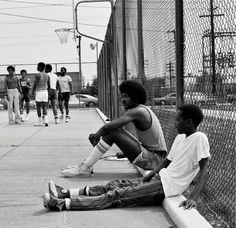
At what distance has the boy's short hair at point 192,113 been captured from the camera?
14.2 ft

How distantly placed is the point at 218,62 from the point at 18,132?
32.0ft

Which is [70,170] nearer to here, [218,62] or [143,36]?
[143,36]

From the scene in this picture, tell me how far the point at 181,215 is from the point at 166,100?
8.50ft

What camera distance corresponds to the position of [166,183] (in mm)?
4609

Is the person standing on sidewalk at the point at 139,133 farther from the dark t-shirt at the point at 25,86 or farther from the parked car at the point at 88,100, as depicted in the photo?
the parked car at the point at 88,100

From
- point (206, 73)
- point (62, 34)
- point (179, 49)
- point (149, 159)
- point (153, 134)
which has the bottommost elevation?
point (149, 159)

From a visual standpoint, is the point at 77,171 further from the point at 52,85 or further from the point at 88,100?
the point at 88,100

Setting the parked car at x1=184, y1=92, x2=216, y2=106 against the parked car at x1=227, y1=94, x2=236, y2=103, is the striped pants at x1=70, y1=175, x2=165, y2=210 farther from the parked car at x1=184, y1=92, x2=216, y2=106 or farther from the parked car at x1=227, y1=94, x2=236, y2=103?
the parked car at x1=227, y1=94, x2=236, y2=103

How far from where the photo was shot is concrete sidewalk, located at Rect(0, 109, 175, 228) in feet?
14.6

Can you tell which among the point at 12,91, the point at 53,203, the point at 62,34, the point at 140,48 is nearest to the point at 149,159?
the point at 53,203

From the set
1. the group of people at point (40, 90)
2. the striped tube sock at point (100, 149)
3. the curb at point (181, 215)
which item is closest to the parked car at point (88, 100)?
the group of people at point (40, 90)

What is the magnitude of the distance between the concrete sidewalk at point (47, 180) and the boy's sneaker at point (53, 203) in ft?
0.17

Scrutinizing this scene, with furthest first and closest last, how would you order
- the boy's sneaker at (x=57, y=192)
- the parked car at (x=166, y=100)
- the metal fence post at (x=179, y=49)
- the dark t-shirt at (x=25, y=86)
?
the dark t-shirt at (x=25, y=86), the parked car at (x=166, y=100), the metal fence post at (x=179, y=49), the boy's sneaker at (x=57, y=192)

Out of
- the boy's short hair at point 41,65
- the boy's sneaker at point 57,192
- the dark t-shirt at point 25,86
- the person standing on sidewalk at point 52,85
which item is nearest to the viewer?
the boy's sneaker at point 57,192
